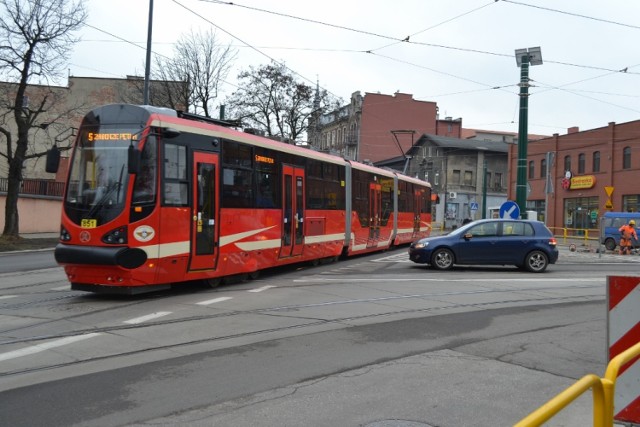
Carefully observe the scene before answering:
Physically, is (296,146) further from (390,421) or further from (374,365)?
(390,421)

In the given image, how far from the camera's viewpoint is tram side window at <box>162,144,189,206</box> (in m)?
10.2

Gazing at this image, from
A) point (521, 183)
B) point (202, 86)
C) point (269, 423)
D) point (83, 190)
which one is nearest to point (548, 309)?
point (269, 423)

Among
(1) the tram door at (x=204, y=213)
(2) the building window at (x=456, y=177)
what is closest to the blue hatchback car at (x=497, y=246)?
(1) the tram door at (x=204, y=213)

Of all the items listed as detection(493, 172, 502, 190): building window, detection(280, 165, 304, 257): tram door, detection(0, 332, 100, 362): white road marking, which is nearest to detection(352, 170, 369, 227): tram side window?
detection(280, 165, 304, 257): tram door

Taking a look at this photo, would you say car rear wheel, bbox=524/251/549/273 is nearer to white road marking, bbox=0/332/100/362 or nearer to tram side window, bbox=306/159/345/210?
tram side window, bbox=306/159/345/210

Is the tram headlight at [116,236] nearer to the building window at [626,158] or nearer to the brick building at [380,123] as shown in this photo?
the building window at [626,158]

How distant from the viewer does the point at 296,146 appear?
603 inches

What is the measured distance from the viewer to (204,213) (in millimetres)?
11000

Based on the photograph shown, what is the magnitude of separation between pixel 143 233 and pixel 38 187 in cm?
2863

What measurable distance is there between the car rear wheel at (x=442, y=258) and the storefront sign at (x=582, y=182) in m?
34.0

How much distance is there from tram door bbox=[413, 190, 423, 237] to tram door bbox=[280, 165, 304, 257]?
13543 millimetres

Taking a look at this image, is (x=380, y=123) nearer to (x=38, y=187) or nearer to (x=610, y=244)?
(x=610, y=244)

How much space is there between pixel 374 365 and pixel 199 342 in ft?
7.70

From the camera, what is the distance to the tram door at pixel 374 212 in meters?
21.2
